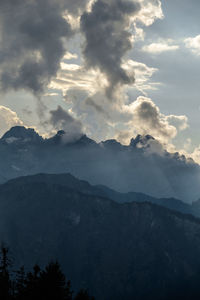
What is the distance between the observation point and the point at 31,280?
8325 centimetres

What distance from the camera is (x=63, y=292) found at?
80438 mm

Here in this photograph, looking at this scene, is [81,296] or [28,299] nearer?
[28,299]

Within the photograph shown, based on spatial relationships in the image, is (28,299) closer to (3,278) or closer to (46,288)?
(46,288)

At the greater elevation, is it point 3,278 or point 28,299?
point 3,278

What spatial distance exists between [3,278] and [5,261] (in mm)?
10915

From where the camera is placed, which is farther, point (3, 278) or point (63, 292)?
point (3, 278)

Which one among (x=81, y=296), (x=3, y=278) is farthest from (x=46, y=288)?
(x=3, y=278)

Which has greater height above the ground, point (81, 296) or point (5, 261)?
point (5, 261)

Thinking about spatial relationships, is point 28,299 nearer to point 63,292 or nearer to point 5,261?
point 63,292

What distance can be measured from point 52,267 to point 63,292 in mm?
5297

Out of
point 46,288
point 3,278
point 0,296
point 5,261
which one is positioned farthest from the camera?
point 5,261

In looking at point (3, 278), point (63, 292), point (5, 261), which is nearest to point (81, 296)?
point (63, 292)

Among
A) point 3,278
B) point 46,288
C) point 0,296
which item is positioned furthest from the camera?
point 3,278

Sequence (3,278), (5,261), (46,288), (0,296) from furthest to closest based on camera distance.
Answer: (5,261) → (3,278) → (0,296) → (46,288)
